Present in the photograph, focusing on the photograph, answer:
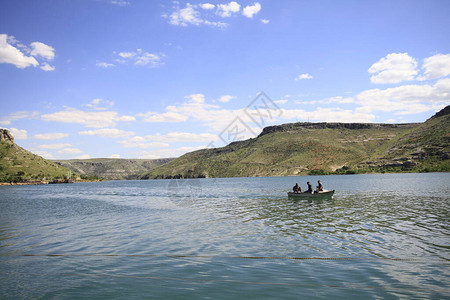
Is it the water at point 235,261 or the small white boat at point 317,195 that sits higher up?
the water at point 235,261

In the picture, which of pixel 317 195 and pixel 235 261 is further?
pixel 317 195

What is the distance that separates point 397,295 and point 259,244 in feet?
26.1

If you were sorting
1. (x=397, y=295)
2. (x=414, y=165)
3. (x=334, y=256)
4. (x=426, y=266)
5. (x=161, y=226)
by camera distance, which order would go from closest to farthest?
1. (x=397, y=295)
2. (x=426, y=266)
3. (x=334, y=256)
4. (x=161, y=226)
5. (x=414, y=165)

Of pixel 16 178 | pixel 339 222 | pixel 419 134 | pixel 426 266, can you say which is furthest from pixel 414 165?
pixel 16 178

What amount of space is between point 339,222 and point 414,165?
153 meters

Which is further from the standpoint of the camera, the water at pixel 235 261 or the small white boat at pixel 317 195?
the small white boat at pixel 317 195

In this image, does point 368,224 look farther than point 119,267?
Yes

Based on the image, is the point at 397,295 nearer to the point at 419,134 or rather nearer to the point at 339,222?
the point at 339,222

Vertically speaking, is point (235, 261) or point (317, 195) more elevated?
point (235, 261)

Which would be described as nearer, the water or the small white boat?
the water

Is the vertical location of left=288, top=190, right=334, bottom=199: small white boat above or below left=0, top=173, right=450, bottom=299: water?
below

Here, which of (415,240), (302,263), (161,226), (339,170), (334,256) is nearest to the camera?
(302,263)

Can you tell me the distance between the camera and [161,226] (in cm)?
2348

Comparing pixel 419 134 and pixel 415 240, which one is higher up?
pixel 419 134
